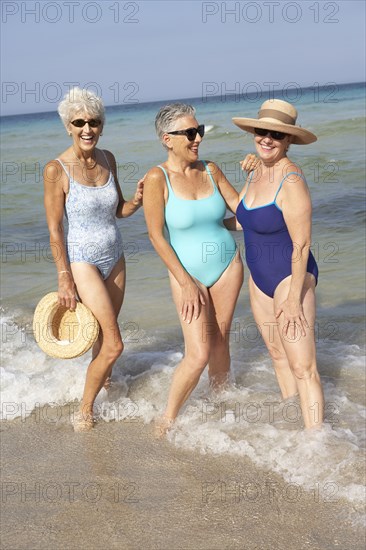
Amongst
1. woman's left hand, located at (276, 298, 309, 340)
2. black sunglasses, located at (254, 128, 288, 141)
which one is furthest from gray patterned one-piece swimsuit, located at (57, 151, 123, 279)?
woman's left hand, located at (276, 298, 309, 340)

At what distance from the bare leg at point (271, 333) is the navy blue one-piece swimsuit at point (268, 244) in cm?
9

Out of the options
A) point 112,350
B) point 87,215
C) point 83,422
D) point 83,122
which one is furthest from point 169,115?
point 83,422

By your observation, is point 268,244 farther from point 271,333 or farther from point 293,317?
point 271,333

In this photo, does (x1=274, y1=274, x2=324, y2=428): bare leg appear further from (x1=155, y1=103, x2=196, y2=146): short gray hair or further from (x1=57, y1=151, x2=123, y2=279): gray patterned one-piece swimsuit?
(x1=57, y1=151, x2=123, y2=279): gray patterned one-piece swimsuit

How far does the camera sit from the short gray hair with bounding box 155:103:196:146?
4.23 m

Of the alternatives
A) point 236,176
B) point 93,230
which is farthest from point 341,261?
point 236,176

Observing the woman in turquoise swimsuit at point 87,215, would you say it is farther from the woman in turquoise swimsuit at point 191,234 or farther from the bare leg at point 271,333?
the bare leg at point 271,333

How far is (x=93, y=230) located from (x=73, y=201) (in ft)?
0.76

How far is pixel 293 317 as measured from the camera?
159 inches

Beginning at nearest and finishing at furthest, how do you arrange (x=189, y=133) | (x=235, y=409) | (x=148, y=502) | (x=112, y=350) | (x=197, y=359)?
(x=148, y=502) → (x=189, y=133) → (x=197, y=359) → (x=112, y=350) → (x=235, y=409)

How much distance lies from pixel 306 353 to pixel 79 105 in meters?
2.00

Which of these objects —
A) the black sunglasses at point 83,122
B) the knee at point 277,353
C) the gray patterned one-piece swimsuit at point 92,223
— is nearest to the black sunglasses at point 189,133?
the black sunglasses at point 83,122

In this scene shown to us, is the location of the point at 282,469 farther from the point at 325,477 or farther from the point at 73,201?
the point at 73,201

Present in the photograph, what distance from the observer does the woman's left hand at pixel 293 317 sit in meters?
4.03
